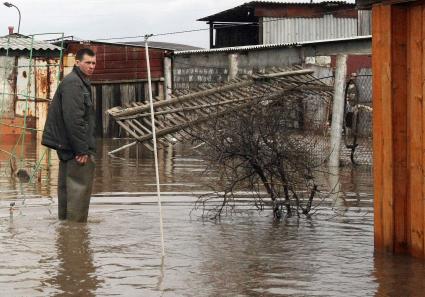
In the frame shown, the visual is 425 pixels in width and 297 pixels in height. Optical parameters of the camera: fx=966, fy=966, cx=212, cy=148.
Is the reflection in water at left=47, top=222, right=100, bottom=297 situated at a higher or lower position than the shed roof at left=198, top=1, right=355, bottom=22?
lower

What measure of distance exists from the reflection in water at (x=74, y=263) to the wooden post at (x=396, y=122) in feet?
9.02

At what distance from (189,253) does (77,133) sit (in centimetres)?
263

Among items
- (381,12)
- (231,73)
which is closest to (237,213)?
(381,12)

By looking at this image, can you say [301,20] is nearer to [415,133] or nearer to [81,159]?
[81,159]

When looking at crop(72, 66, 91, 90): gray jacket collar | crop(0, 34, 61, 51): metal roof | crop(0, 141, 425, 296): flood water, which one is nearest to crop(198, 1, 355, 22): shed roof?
crop(0, 34, 61, 51): metal roof

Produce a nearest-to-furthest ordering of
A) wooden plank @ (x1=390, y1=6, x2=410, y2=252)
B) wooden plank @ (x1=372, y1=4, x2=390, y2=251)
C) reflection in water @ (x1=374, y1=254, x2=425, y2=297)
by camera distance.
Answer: reflection in water @ (x1=374, y1=254, x2=425, y2=297) < wooden plank @ (x1=390, y1=6, x2=410, y2=252) < wooden plank @ (x1=372, y1=4, x2=390, y2=251)

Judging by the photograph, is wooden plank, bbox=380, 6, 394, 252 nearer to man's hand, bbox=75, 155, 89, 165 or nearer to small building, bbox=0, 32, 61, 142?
man's hand, bbox=75, 155, 89, 165

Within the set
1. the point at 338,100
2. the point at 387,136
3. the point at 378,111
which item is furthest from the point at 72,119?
the point at 338,100

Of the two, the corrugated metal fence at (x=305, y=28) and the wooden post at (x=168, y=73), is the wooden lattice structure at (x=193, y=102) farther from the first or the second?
the corrugated metal fence at (x=305, y=28)

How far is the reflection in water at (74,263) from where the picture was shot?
7530 mm

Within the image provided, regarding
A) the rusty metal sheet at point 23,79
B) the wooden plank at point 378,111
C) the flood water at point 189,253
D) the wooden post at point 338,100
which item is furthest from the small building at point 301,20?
the wooden plank at point 378,111

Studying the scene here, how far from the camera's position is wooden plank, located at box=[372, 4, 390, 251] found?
8.92m

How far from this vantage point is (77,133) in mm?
11047

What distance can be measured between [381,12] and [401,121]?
3.37 feet
